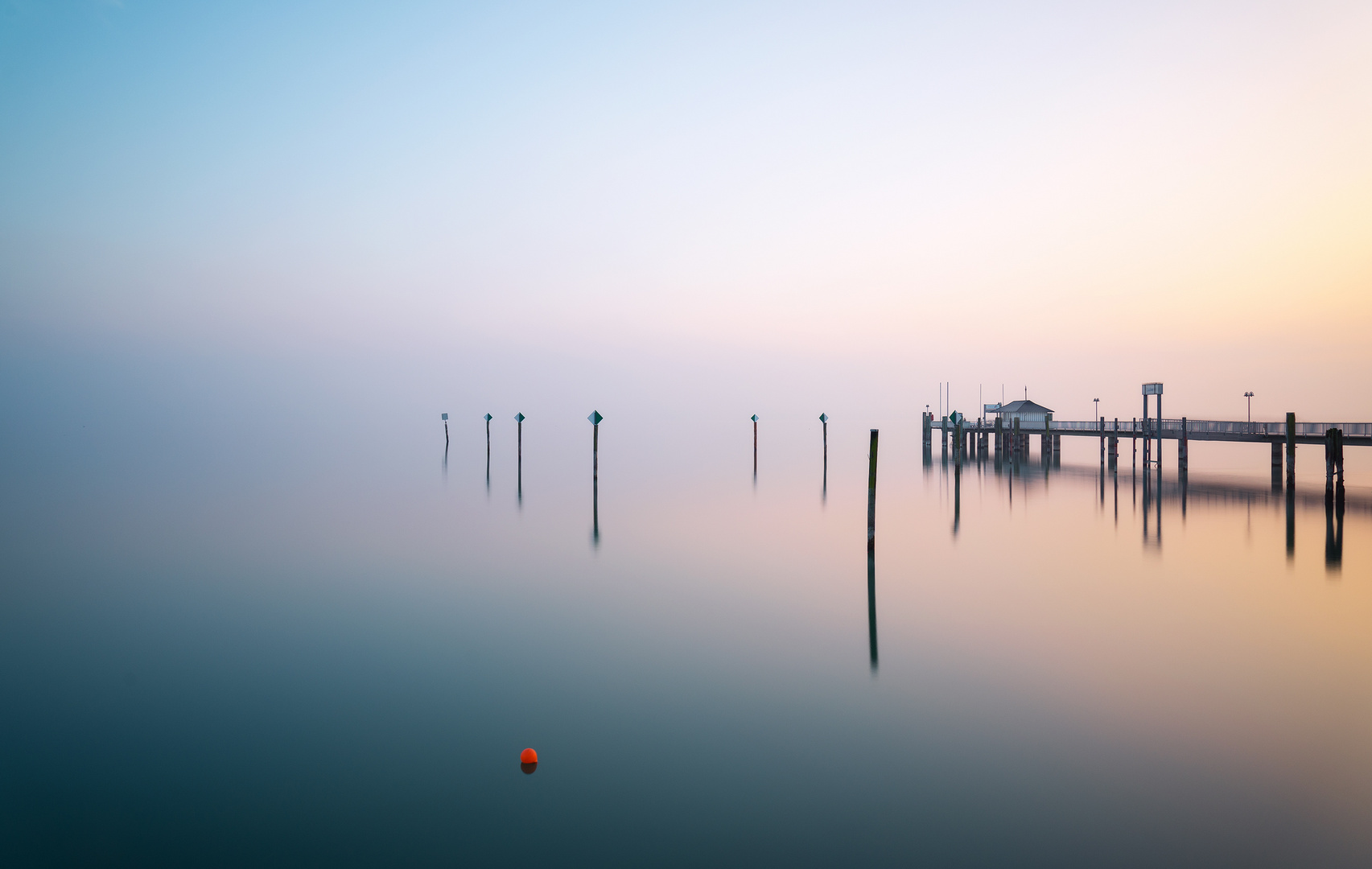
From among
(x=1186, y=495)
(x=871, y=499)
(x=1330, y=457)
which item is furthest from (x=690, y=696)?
(x=1186, y=495)

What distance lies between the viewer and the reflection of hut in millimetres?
56750

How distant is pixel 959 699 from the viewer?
1088cm

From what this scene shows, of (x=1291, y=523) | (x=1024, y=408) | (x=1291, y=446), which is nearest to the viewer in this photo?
(x=1291, y=523)

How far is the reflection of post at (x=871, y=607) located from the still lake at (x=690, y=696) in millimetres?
104

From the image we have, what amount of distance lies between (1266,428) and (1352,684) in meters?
32.7

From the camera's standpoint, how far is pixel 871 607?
645 inches

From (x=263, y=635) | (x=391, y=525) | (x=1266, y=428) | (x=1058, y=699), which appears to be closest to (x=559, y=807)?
(x=1058, y=699)

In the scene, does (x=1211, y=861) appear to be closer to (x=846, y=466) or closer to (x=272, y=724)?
(x=272, y=724)

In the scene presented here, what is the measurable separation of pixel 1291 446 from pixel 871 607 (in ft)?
93.9

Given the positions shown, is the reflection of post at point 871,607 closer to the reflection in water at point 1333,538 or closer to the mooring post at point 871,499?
the mooring post at point 871,499

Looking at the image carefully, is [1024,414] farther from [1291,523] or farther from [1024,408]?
[1291,523]

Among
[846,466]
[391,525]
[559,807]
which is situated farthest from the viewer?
[846,466]

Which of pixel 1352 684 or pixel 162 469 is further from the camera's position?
pixel 162 469

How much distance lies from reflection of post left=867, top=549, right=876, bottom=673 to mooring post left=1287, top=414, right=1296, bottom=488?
74.4 feet
